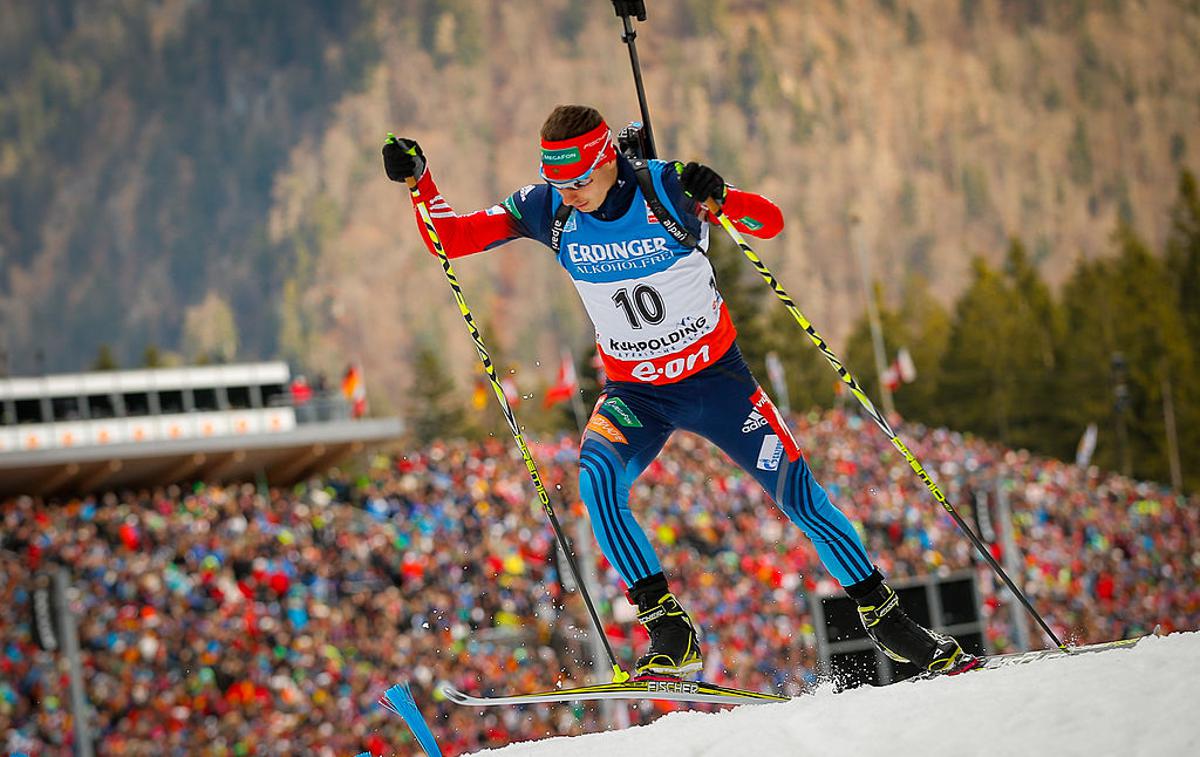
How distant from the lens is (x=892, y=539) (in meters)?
18.8

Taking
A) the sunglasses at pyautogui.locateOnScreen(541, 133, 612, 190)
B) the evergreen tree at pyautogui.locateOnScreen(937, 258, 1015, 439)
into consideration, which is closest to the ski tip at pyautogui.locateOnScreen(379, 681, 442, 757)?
the sunglasses at pyautogui.locateOnScreen(541, 133, 612, 190)

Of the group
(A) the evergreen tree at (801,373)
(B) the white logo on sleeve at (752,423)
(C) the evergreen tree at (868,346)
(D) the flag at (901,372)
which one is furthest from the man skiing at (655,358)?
(C) the evergreen tree at (868,346)

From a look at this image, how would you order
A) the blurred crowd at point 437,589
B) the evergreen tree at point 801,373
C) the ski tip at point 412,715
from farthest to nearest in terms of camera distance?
1. the evergreen tree at point 801,373
2. the blurred crowd at point 437,589
3. the ski tip at point 412,715

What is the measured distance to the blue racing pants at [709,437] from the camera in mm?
4750

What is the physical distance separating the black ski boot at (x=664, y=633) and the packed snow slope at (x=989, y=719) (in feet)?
2.47

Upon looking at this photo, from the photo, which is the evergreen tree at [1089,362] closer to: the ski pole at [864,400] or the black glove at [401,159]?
the ski pole at [864,400]

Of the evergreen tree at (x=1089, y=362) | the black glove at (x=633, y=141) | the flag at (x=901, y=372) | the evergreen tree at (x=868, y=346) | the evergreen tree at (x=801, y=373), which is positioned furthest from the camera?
the evergreen tree at (x=868, y=346)

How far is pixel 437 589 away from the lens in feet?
56.9

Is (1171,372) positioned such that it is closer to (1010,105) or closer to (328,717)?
(328,717)

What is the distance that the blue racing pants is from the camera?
475cm

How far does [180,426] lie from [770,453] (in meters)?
27.1

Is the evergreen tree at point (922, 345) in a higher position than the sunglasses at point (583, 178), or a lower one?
higher

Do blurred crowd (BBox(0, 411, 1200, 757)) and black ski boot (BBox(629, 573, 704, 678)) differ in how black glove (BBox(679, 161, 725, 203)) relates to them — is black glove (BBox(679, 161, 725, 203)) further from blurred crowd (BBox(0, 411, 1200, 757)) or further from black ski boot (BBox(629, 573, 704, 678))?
blurred crowd (BBox(0, 411, 1200, 757))

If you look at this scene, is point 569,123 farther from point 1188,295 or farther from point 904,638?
point 1188,295
